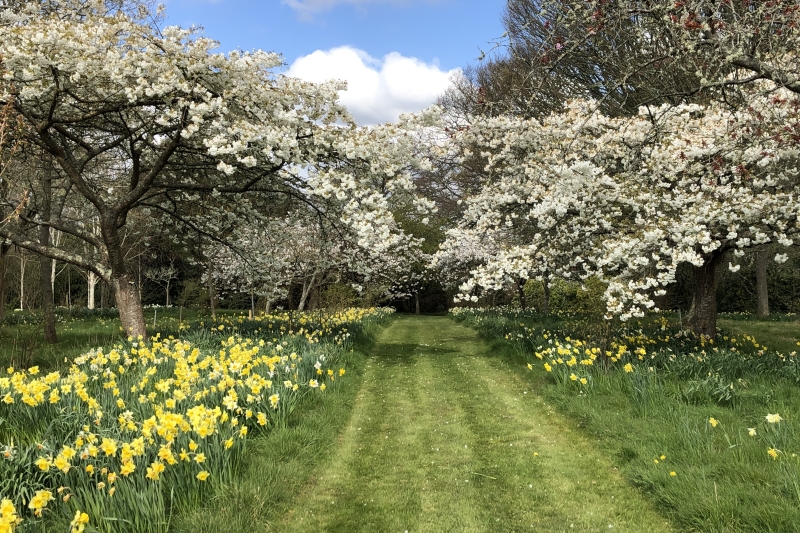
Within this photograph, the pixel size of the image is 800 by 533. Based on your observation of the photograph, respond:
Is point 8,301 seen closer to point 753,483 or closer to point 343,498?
point 343,498

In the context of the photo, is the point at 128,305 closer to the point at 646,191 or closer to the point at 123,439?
the point at 123,439

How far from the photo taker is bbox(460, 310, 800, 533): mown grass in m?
3.37

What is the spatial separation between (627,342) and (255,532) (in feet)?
24.7

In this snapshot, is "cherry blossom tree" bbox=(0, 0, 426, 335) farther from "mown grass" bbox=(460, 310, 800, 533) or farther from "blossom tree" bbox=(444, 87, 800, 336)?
"mown grass" bbox=(460, 310, 800, 533)

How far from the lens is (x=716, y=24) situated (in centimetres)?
486

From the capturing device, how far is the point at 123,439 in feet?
12.7

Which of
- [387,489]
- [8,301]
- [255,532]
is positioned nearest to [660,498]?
[387,489]

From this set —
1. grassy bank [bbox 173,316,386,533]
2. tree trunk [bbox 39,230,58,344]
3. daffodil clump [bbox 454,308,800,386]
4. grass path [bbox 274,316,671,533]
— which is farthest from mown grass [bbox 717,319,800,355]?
tree trunk [bbox 39,230,58,344]

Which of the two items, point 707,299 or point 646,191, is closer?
point 646,191

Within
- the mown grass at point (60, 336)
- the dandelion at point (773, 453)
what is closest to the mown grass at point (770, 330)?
the dandelion at point (773, 453)

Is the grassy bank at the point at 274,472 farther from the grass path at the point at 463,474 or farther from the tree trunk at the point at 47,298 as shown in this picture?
the tree trunk at the point at 47,298

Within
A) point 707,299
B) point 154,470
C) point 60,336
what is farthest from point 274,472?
point 60,336

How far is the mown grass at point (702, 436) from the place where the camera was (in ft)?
11.1

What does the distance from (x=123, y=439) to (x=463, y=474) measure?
110 inches
